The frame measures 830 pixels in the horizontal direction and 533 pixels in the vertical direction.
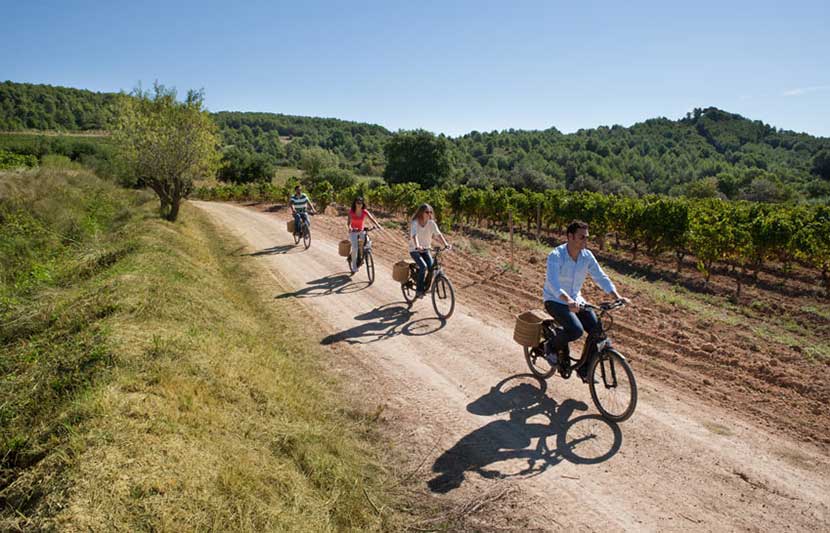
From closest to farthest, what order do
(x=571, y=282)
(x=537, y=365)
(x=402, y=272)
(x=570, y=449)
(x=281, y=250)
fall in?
(x=570, y=449), (x=571, y=282), (x=537, y=365), (x=402, y=272), (x=281, y=250)

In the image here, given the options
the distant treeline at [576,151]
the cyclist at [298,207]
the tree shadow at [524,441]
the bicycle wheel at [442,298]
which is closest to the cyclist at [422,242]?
the bicycle wheel at [442,298]

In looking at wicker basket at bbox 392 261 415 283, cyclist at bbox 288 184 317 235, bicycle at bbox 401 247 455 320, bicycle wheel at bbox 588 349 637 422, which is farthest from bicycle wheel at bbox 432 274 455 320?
cyclist at bbox 288 184 317 235

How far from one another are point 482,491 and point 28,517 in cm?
334

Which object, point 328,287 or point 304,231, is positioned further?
point 304,231

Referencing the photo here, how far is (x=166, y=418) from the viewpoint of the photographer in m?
3.87

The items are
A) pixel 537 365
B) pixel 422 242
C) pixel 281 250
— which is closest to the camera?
pixel 537 365

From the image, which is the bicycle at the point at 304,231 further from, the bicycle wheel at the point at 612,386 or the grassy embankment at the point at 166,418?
the bicycle wheel at the point at 612,386

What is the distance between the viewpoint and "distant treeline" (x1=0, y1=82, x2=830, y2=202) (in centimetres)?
6900

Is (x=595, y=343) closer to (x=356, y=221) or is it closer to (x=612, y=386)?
(x=612, y=386)

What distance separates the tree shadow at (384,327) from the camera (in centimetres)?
766

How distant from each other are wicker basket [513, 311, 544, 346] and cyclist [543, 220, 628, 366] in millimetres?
246

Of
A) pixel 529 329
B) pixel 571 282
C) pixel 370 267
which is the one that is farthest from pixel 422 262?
pixel 571 282

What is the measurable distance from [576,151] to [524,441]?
420 feet

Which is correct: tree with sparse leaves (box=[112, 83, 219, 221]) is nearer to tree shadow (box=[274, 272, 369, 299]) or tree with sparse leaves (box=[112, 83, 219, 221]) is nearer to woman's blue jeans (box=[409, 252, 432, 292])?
tree shadow (box=[274, 272, 369, 299])
